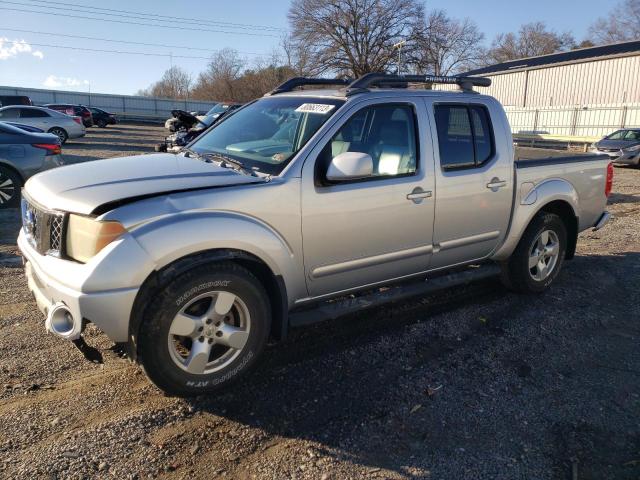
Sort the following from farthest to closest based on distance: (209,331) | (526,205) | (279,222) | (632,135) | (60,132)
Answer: (60,132), (632,135), (526,205), (279,222), (209,331)

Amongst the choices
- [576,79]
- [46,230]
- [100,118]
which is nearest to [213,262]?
[46,230]

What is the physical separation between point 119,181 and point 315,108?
153 centimetres

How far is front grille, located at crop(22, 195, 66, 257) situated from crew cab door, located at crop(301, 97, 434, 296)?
1459 millimetres

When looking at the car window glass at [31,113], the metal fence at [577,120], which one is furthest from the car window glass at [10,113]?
the metal fence at [577,120]

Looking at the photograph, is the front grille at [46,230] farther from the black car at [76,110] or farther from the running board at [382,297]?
the black car at [76,110]

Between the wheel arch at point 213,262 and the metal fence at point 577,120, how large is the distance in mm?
31914

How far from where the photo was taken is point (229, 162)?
12.1 ft

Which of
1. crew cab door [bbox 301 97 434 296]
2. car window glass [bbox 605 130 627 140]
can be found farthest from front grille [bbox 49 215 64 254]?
car window glass [bbox 605 130 627 140]

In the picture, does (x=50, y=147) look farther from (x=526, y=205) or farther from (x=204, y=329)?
(x=526, y=205)

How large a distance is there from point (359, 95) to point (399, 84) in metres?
0.76

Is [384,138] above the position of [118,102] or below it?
below

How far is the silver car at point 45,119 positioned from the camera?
872 inches

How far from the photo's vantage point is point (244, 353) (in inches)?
131

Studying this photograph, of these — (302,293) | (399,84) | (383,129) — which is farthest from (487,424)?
(399,84)
